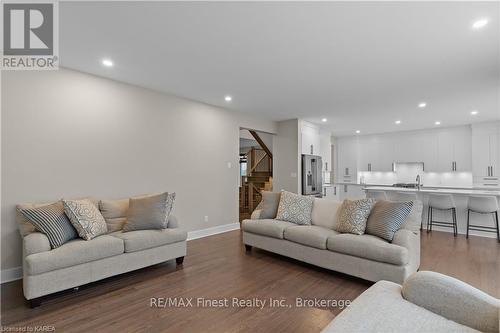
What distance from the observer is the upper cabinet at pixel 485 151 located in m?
6.58

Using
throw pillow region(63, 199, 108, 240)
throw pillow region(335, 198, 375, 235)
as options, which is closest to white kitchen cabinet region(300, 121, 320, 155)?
throw pillow region(335, 198, 375, 235)

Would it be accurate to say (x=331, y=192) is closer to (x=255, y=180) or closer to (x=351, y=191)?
(x=351, y=191)

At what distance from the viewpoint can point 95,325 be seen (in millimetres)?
2115

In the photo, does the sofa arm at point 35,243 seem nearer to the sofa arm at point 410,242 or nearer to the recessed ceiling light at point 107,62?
the recessed ceiling light at point 107,62

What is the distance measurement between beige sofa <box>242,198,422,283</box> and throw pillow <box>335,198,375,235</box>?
0.34ft

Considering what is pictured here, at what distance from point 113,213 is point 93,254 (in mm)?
806

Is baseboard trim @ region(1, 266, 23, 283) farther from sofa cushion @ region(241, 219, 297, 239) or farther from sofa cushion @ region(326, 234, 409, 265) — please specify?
sofa cushion @ region(326, 234, 409, 265)

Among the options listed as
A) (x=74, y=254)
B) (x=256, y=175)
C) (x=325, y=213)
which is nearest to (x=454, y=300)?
(x=325, y=213)

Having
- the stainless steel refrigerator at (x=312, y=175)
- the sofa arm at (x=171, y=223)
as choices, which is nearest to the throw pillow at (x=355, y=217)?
the sofa arm at (x=171, y=223)

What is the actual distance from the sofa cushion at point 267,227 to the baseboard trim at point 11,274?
2.89 m

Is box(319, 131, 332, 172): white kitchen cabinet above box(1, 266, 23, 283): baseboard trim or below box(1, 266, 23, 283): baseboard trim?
above

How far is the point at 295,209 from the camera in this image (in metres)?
3.95

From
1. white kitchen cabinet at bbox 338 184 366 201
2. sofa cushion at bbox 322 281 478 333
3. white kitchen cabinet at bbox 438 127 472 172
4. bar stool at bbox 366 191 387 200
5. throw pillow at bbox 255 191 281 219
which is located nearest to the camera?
sofa cushion at bbox 322 281 478 333

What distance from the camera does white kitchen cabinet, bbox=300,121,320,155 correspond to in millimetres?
6773
